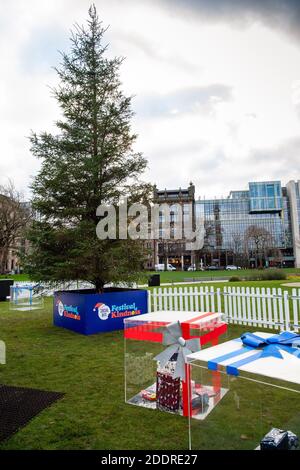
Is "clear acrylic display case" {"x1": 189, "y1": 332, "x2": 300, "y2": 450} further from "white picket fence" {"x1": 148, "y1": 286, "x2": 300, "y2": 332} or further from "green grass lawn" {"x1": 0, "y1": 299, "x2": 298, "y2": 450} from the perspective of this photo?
"white picket fence" {"x1": 148, "y1": 286, "x2": 300, "y2": 332}

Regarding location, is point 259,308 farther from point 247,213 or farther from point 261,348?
point 247,213

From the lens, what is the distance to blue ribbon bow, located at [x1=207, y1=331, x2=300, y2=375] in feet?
9.44

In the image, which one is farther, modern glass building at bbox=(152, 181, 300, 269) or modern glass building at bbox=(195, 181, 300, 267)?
modern glass building at bbox=(195, 181, 300, 267)

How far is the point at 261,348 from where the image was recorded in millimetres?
3234

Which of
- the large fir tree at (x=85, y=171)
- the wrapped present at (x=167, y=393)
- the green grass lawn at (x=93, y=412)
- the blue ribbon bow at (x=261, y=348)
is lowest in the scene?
the green grass lawn at (x=93, y=412)

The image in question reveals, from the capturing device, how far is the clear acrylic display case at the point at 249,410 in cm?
284

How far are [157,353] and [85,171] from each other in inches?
334

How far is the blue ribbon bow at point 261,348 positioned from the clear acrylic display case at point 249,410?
7 cm

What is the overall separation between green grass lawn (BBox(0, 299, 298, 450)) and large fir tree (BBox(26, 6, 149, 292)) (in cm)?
331

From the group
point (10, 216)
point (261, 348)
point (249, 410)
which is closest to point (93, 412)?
point (249, 410)

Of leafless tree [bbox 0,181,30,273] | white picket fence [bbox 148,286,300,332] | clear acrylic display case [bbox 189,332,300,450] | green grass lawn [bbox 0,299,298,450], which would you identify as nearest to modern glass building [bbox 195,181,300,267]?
leafless tree [bbox 0,181,30,273]

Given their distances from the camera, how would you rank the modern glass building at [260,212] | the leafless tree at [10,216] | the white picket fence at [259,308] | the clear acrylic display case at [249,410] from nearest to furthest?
the clear acrylic display case at [249,410] < the white picket fence at [259,308] < the leafless tree at [10,216] < the modern glass building at [260,212]

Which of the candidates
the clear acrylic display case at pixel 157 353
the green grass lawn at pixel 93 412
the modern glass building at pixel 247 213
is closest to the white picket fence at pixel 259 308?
the green grass lawn at pixel 93 412

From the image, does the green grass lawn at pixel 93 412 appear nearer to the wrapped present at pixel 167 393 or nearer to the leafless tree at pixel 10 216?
the wrapped present at pixel 167 393
